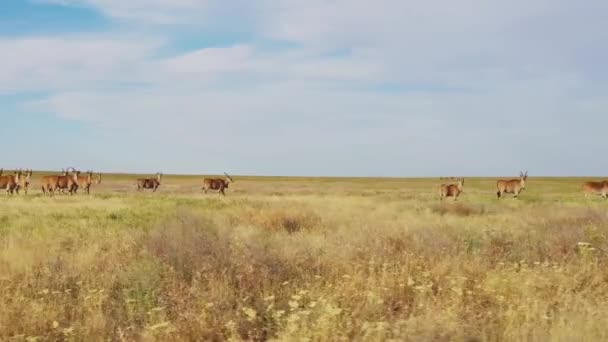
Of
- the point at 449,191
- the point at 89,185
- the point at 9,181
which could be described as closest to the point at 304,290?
the point at 449,191

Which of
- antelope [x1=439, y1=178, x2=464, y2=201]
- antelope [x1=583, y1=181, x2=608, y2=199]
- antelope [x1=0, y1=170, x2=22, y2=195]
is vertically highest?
antelope [x1=583, y1=181, x2=608, y2=199]

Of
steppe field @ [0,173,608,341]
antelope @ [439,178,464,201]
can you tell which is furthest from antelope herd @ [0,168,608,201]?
steppe field @ [0,173,608,341]

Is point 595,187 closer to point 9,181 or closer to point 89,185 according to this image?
point 89,185

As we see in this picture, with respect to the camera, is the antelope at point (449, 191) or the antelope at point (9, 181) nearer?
the antelope at point (449, 191)

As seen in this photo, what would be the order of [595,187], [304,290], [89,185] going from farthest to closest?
[595,187] → [89,185] → [304,290]

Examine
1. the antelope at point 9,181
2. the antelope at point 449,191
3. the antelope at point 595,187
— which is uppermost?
the antelope at point 595,187

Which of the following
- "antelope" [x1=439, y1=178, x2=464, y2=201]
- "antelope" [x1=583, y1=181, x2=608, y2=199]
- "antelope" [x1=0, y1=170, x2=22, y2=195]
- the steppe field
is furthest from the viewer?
"antelope" [x1=583, y1=181, x2=608, y2=199]

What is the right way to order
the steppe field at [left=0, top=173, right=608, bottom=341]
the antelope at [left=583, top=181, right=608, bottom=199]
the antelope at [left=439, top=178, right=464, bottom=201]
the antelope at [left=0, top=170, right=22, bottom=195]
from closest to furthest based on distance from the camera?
the steppe field at [left=0, top=173, right=608, bottom=341] → the antelope at [left=439, top=178, right=464, bottom=201] → the antelope at [left=0, top=170, right=22, bottom=195] → the antelope at [left=583, top=181, right=608, bottom=199]

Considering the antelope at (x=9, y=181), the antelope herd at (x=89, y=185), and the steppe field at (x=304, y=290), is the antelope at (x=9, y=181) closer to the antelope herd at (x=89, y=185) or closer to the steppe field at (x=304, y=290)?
the antelope herd at (x=89, y=185)

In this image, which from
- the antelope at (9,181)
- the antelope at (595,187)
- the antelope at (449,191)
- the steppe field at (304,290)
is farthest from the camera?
the antelope at (595,187)

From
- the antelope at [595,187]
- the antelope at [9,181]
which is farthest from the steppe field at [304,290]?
the antelope at [595,187]

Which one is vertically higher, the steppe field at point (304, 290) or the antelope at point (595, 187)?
the antelope at point (595, 187)

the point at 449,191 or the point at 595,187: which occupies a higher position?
the point at 595,187

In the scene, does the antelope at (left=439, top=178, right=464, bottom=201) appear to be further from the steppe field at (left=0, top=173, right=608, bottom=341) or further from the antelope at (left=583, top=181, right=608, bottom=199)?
the steppe field at (left=0, top=173, right=608, bottom=341)
